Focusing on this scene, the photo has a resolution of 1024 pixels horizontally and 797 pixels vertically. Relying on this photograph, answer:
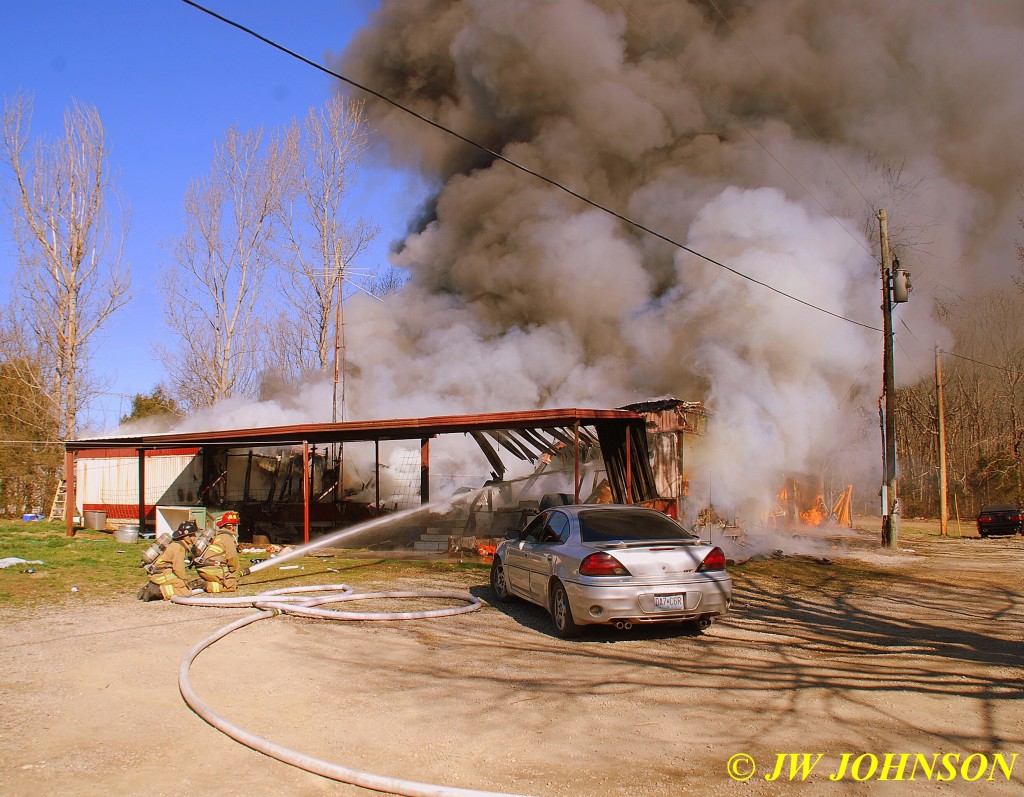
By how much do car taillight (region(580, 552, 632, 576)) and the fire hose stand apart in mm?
2132

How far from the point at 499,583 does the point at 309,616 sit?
2.13m

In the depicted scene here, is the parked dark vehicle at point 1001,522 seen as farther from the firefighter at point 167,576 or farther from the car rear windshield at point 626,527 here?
the firefighter at point 167,576

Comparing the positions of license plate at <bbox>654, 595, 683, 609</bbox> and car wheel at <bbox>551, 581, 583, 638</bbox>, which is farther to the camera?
car wheel at <bbox>551, 581, 583, 638</bbox>

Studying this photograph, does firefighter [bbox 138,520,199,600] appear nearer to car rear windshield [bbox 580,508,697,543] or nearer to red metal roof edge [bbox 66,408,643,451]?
red metal roof edge [bbox 66,408,643,451]

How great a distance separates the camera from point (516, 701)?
4.96m

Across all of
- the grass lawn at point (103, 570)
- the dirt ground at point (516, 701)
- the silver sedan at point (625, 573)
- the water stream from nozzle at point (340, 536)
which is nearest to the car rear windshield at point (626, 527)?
the silver sedan at point (625, 573)

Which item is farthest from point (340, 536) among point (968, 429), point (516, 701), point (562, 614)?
point (968, 429)

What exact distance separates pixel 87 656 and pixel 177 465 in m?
18.0

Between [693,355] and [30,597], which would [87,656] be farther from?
[693,355]

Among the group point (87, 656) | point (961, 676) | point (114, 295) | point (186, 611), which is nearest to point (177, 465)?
point (114, 295)

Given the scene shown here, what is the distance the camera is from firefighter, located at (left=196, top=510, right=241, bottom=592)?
9938 mm

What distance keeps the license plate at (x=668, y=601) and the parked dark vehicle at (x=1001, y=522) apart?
809 inches

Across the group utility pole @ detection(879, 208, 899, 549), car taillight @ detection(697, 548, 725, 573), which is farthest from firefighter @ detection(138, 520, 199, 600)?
utility pole @ detection(879, 208, 899, 549)

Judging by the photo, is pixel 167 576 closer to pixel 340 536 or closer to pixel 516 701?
pixel 516 701
